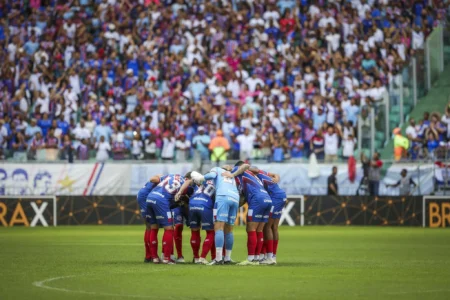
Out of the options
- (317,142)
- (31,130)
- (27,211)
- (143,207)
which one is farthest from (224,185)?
(31,130)

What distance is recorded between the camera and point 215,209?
1873 cm

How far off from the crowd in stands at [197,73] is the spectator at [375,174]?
1067 millimetres

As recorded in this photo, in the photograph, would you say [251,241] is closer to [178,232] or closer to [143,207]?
[178,232]

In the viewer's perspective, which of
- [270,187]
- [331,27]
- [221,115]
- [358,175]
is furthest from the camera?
[331,27]

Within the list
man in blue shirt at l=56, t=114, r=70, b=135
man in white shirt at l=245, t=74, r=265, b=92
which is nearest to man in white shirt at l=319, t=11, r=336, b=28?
man in white shirt at l=245, t=74, r=265, b=92

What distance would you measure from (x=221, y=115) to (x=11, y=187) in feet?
26.5

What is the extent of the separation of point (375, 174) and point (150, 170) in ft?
25.1

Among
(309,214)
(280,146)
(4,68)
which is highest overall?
(4,68)

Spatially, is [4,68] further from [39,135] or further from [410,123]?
[410,123]

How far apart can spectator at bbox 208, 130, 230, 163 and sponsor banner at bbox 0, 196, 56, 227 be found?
6079 millimetres

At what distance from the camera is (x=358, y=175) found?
3512 cm

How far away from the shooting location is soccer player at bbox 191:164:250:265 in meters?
18.6

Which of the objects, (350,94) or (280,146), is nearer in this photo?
(280,146)

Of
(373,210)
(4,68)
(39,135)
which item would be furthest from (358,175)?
(4,68)
